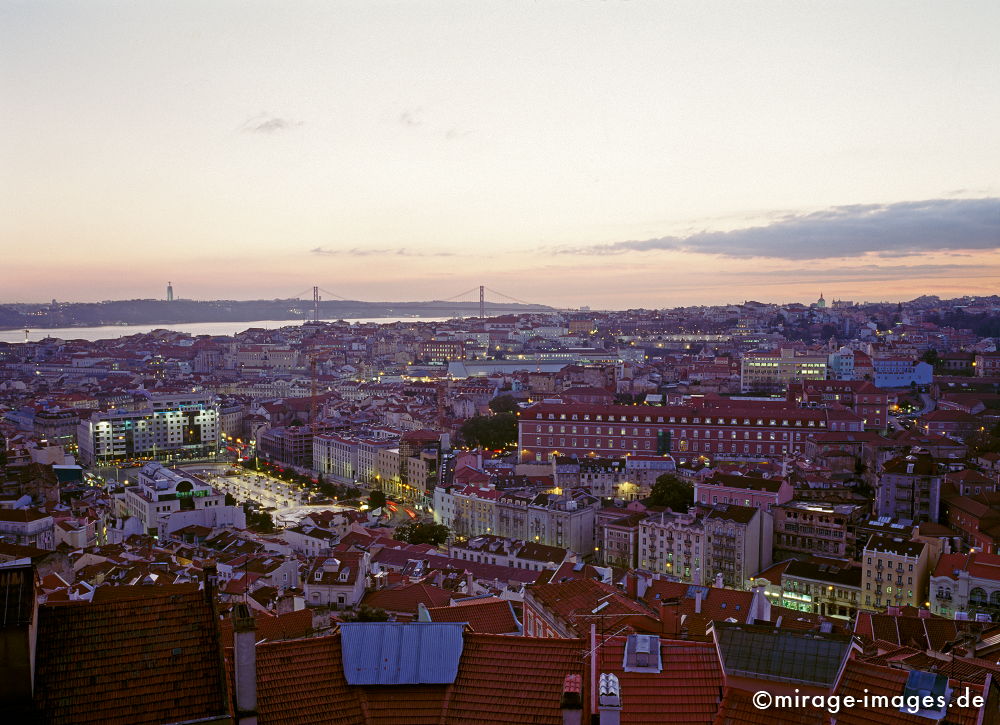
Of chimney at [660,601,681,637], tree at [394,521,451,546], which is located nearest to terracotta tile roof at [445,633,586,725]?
chimney at [660,601,681,637]

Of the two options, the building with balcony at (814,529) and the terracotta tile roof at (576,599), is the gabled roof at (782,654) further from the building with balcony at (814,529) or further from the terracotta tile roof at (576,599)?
the building with balcony at (814,529)

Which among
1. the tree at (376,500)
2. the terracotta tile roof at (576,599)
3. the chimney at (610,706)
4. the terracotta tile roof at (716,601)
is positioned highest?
the chimney at (610,706)

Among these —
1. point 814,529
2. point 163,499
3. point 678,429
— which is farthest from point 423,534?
point 678,429

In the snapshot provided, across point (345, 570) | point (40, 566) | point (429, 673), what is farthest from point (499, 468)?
point (429, 673)

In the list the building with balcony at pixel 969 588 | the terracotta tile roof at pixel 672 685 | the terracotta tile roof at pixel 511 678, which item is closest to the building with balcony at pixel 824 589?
the building with balcony at pixel 969 588

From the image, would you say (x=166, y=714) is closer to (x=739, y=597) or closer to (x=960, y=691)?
(x=960, y=691)

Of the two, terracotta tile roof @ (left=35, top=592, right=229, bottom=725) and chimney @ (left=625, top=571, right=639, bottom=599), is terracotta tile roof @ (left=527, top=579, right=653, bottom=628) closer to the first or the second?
terracotta tile roof @ (left=35, top=592, right=229, bottom=725)
